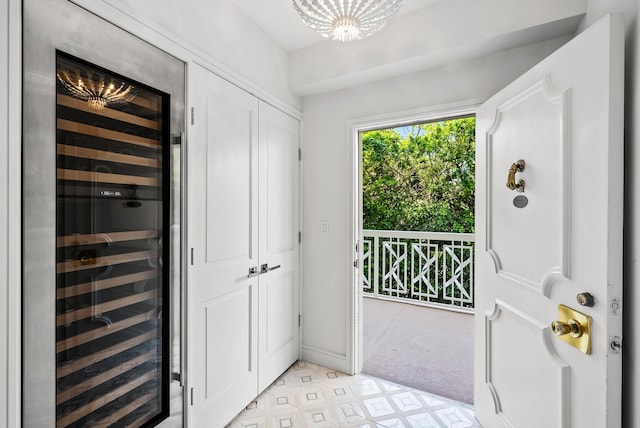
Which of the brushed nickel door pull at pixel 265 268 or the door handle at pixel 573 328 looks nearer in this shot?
the door handle at pixel 573 328

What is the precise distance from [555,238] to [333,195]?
4.84ft

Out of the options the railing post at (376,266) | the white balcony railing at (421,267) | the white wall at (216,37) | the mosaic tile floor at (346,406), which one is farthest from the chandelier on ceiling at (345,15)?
the railing post at (376,266)

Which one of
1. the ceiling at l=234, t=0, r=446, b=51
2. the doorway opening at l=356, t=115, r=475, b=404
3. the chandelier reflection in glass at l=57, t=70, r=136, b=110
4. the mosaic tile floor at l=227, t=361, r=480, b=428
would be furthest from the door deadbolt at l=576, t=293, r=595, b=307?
the doorway opening at l=356, t=115, r=475, b=404

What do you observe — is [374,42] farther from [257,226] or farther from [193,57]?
[257,226]

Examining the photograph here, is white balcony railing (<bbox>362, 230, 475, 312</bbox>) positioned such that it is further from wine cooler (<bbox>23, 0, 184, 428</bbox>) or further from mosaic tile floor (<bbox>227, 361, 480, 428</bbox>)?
wine cooler (<bbox>23, 0, 184, 428</bbox>)

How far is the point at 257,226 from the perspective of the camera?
2021 millimetres

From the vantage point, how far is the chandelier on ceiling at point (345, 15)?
1.16 meters

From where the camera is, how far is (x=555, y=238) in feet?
3.90

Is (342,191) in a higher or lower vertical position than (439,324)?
higher

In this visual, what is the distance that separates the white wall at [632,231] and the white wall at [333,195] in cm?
106

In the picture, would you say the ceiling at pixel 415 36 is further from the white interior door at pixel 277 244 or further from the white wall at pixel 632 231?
the white wall at pixel 632 231

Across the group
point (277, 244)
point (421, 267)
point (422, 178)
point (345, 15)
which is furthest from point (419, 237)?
point (345, 15)

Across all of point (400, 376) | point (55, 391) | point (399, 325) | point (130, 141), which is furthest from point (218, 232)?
point (399, 325)

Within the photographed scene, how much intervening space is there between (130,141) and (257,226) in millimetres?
919
